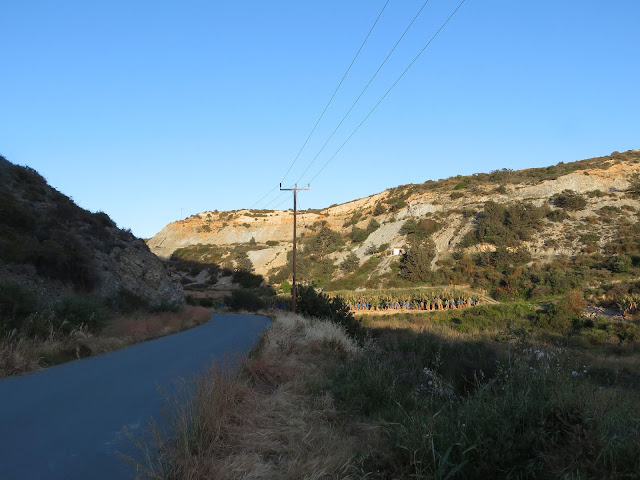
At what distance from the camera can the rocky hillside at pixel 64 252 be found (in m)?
15.6

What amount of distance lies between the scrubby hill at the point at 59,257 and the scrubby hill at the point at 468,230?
98.8 ft

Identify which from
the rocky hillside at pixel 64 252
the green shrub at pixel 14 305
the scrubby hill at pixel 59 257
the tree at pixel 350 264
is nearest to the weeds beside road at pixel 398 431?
the green shrub at pixel 14 305

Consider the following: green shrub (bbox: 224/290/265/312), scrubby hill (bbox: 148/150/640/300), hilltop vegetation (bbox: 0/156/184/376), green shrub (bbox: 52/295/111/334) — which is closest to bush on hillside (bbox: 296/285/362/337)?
hilltop vegetation (bbox: 0/156/184/376)

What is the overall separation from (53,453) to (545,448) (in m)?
4.53

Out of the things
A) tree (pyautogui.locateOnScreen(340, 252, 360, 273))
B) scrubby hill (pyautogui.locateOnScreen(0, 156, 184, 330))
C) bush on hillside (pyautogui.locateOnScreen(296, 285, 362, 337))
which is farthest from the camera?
tree (pyautogui.locateOnScreen(340, 252, 360, 273))

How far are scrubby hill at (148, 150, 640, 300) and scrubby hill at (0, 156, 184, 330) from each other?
98.8 feet

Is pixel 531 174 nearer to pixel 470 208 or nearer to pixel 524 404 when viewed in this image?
pixel 470 208

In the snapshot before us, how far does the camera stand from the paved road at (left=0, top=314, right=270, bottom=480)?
4258mm

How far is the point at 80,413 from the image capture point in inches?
234

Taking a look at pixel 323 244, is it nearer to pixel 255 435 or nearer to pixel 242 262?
pixel 242 262

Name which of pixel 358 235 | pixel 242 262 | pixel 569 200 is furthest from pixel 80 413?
pixel 242 262

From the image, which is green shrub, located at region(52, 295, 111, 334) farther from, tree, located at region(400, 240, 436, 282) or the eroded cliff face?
the eroded cliff face

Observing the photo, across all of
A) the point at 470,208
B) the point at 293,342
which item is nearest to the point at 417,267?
the point at 470,208

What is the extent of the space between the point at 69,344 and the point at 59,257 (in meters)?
7.29
